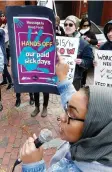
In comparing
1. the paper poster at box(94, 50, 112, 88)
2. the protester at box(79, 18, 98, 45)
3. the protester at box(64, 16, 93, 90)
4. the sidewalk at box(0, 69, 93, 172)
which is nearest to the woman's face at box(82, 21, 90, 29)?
the protester at box(79, 18, 98, 45)

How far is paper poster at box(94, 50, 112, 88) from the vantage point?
4211mm

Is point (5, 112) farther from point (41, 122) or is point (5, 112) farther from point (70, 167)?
point (70, 167)

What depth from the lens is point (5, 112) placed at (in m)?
5.36

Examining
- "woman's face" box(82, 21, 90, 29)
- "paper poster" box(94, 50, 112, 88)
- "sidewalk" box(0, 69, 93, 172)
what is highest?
"woman's face" box(82, 21, 90, 29)

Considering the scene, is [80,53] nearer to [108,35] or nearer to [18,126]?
[108,35]

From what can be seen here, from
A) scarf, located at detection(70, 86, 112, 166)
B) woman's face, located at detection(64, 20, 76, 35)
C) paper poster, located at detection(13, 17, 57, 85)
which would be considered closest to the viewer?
scarf, located at detection(70, 86, 112, 166)

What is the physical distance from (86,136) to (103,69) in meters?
3.07

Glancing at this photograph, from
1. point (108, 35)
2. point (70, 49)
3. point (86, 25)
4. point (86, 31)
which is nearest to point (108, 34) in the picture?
point (108, 35)

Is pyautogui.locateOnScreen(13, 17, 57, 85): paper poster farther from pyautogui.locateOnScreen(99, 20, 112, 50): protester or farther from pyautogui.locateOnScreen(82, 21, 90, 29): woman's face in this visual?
pyautogui.locateOnScreen(82, 21, 90, 29): woman's face

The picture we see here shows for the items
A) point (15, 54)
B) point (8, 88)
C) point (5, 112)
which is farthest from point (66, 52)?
point (8, 88)

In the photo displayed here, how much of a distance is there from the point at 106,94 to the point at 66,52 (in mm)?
3040

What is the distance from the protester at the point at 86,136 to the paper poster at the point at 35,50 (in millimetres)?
2456

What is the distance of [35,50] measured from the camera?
4.14 m

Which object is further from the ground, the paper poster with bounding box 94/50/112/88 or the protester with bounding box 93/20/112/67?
the protester with bounding box 93/20/112/67
